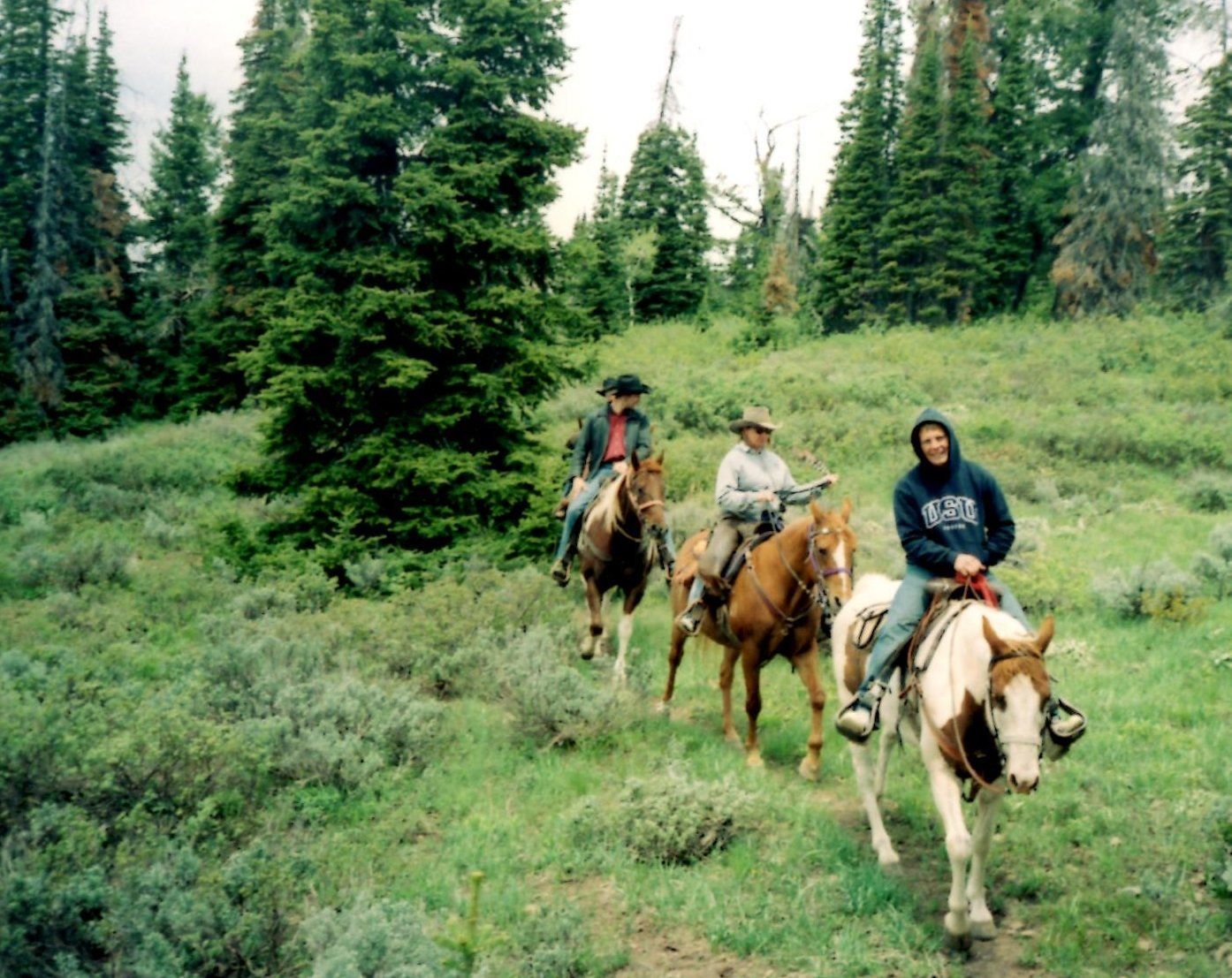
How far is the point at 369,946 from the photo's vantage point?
4.28 meters

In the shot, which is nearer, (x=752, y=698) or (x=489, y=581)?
(x=752, y=698)

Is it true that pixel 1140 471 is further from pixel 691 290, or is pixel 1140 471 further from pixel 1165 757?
pixel 691 290

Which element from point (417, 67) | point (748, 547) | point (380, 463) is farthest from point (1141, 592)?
point (417, 67)

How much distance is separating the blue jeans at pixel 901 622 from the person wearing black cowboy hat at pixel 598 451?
5522 mm

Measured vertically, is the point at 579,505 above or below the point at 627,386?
below

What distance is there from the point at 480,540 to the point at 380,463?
191 cm

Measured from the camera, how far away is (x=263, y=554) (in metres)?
13.9

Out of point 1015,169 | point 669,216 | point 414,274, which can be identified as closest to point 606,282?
point 669,216

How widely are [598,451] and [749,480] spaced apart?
325 centimetres

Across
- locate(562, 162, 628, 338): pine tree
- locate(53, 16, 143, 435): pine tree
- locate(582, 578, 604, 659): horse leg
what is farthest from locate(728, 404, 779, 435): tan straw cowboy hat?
locate(53, 16, 143, 435): pine tree

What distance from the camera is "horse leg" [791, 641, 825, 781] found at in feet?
26.3

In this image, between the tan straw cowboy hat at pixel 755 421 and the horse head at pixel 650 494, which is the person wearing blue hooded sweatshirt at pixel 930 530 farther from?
the horse head at pixel 650 494

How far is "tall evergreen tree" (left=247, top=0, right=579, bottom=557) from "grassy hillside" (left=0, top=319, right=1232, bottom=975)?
167cm

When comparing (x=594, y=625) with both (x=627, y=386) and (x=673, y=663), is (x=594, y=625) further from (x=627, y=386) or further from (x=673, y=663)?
(x=627, y=386)
